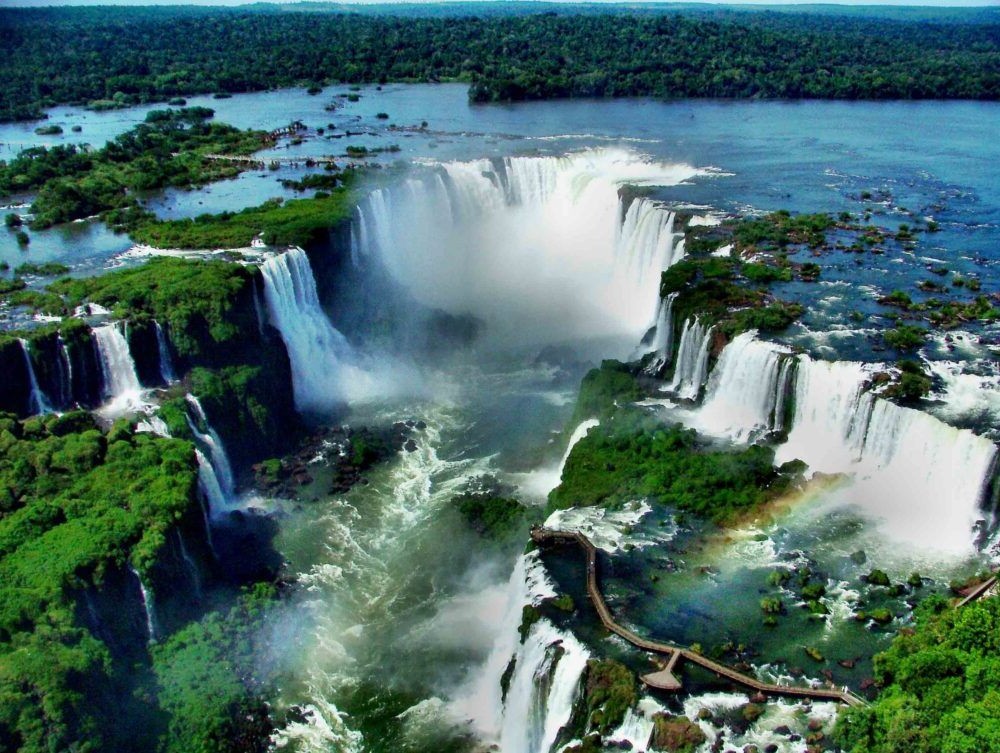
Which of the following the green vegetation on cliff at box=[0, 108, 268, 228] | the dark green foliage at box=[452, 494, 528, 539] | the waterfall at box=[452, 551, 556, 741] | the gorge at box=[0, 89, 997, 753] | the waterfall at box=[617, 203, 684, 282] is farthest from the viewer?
the green vegetation on cliff at box=[0, 108, 268, 228]

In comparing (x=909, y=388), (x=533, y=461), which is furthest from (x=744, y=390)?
(x=533, y=461)

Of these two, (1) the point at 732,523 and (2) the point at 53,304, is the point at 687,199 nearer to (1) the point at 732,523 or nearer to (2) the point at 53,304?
(1) the point at 732,523

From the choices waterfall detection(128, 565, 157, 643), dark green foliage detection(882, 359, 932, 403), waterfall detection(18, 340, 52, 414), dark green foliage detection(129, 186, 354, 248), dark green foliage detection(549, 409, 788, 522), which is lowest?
waterfall detection(128, 565, 157, 643)

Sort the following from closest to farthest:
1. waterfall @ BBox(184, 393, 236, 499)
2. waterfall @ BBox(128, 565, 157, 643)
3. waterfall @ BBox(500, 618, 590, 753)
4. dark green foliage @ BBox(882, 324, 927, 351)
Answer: waterfall @ BBox(500, 618, 590, 753), waterfall @ BBox(128, 565, 157, 643), dark green foliage @ BBox(882, 324, 927, 351), waterfall @ BBox(184, 393, 236, 499)

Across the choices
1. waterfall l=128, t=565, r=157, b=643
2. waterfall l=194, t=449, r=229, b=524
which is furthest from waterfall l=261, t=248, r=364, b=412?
waterfall l=128, t=565, r=157, b=643

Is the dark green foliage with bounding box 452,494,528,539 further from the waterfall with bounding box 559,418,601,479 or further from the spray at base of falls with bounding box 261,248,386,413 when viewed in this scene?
the spray at base of falls with bounding box 261,248,386,413

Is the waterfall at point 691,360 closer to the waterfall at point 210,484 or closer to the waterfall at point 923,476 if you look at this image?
the waterfall at point 923,476

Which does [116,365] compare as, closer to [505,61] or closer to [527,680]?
A: [527,680]
